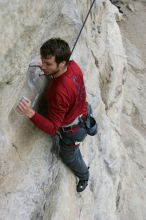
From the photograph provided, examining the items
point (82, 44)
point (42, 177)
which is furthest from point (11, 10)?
point (82, 44)

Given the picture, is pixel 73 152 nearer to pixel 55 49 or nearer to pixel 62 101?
pixel 62 101

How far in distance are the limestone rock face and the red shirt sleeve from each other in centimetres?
21

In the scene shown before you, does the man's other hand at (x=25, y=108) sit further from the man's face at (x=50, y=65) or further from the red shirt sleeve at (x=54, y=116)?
the man's face at (x=50, y=65)

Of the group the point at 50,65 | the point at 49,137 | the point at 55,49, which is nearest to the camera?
the point at 55,49

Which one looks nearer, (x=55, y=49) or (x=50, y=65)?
(x=55, y=49)

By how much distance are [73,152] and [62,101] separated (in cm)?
93

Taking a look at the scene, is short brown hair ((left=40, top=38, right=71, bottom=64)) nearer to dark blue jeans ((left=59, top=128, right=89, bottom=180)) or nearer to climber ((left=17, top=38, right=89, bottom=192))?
climber ((left=17, top=38, right=89, bottom=192))

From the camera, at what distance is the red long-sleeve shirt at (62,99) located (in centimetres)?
400

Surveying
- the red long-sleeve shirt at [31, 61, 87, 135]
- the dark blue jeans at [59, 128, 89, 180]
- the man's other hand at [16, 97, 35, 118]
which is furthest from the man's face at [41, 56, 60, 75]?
the dark blue jeans at [59, 128, 89, 180]

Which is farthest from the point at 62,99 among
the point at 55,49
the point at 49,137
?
the point at 49,137

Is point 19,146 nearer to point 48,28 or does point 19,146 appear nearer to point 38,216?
point 38,216

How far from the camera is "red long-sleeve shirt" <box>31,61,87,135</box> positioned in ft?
13.1

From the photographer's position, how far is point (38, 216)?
4.34m

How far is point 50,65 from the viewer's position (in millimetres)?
3840
